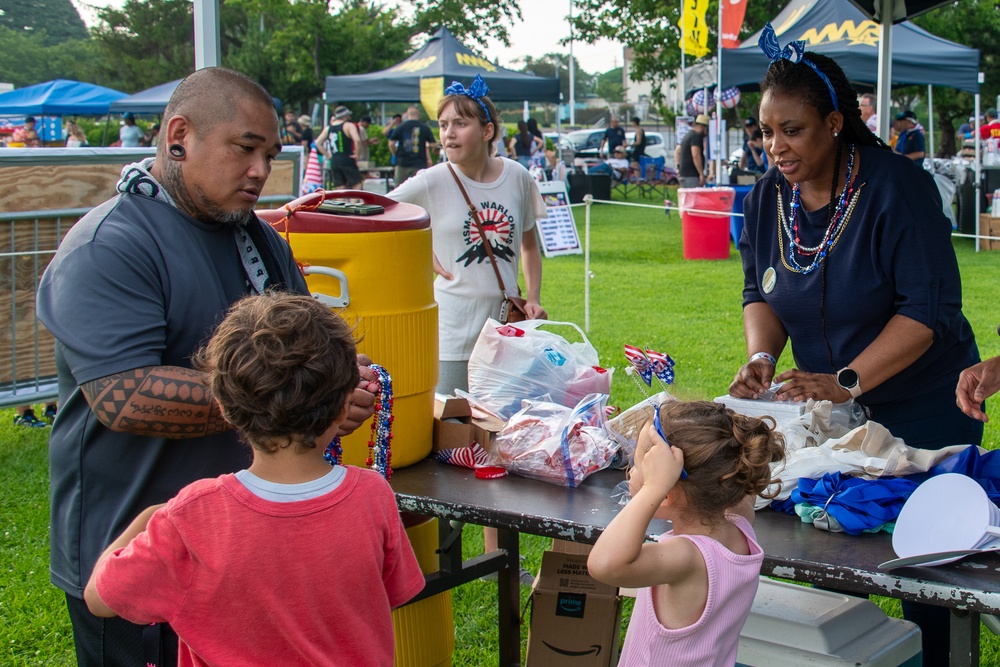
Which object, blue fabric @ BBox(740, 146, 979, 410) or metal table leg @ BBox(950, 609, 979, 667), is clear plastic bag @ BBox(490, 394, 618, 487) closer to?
blue fabric @ BBox(740, 146, 979, 410)

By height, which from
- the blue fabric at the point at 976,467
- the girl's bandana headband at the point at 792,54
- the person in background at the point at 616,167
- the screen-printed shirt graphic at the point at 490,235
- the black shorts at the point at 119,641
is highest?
the person in background at the point at 616,167

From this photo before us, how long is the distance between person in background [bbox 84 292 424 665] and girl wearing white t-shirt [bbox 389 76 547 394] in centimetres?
238

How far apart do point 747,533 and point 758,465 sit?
0.18 m

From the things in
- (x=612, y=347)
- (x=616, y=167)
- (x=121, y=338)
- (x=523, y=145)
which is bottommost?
(x=612, y=347)

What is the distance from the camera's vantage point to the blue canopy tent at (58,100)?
2594cm

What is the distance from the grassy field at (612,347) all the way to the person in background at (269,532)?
1.09m

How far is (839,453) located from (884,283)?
0.57m

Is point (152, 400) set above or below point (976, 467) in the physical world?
above

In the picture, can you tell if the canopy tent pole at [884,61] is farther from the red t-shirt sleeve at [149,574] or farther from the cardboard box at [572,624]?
the red t-shirt sleeve at [149,574]

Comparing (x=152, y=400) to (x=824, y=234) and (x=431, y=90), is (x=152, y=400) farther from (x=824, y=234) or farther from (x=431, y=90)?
(x=431, y=90)

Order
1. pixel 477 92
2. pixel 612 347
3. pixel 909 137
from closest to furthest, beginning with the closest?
pixel 477 92, pixel 612 347, pixel 909 137

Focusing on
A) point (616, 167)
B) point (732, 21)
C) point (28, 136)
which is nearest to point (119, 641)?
point (732, 21)

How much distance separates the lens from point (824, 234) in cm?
278

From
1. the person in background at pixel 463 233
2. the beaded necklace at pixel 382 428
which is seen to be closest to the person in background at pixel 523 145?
the person in background at pixel 463 233
